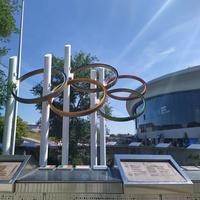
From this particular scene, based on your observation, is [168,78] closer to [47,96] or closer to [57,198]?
[47,96]

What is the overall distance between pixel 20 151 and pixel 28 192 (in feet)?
48.4

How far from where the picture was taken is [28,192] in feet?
10.0

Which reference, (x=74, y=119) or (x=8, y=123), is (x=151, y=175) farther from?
(x=74, y=119)

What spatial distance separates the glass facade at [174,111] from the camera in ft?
107

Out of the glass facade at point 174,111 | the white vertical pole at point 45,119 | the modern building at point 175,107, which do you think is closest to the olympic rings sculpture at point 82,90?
the white vertical pole at point 45,119

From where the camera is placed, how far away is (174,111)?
35.1 meters

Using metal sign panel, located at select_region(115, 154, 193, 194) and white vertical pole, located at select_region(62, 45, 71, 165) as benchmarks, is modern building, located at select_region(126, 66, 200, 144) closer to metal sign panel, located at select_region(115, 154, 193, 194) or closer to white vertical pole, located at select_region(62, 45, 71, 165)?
white vertical pole, located at select_region(62, 45, 71, 165)

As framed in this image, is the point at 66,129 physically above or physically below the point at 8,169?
above

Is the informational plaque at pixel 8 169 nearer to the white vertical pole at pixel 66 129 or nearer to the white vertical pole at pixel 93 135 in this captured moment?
the white vertical pole at pixel 66 129

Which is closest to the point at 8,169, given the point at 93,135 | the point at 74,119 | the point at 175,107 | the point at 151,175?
the point at 151,175

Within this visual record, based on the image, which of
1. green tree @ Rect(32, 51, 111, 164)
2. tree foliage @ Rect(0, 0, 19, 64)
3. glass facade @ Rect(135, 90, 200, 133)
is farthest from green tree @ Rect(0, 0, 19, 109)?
glass facade @ Rect(135, 90, 200, 133)

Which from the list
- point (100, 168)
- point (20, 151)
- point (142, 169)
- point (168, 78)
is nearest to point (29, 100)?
point (100, 168)

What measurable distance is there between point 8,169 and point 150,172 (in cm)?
226

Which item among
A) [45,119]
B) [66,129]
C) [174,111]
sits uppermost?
[174,111]
